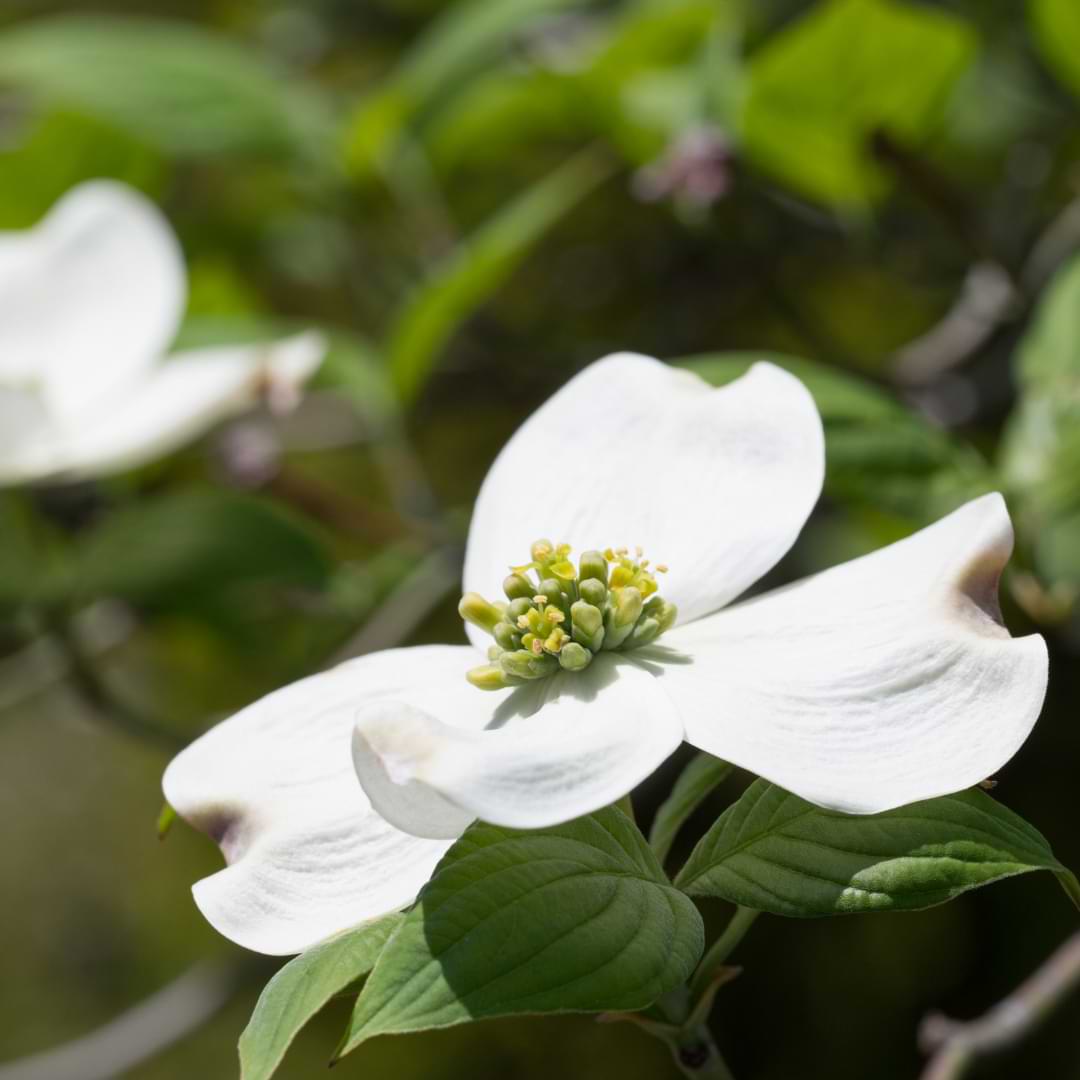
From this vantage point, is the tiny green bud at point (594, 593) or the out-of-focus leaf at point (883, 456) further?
the out-of-focus leaf at point (883, 456)

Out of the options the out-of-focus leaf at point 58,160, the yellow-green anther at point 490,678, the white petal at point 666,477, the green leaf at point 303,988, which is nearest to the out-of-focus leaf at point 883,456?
the white petal at point 666,477

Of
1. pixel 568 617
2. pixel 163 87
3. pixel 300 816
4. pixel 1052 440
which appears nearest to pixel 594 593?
pixel 568 617

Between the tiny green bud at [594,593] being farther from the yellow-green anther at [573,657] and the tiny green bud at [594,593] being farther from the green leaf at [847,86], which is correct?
the green leaf at [847,86]

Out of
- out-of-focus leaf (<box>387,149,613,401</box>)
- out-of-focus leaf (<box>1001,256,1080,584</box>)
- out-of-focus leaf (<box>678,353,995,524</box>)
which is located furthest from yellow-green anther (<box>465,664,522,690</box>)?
out-of-focus leaf (<box>387,149,613,401</box>)

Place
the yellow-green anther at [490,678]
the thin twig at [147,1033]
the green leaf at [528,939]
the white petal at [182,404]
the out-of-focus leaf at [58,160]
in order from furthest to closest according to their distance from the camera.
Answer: the out-of-focus leaf at [58,160]
the thin twig at [147,1033]
the white petal at [182,404]
the yellow-green anther at [490,678]
the green leaf at [528,939]

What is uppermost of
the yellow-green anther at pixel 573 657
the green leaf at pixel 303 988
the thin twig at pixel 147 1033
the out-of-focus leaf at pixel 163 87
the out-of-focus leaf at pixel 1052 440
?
the out-of-focus leaf at pixel 163 87

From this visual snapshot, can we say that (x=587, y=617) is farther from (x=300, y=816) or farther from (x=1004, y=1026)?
(x=1004, y=1026)

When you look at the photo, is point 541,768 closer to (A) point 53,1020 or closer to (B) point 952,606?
(B) point 952,606
